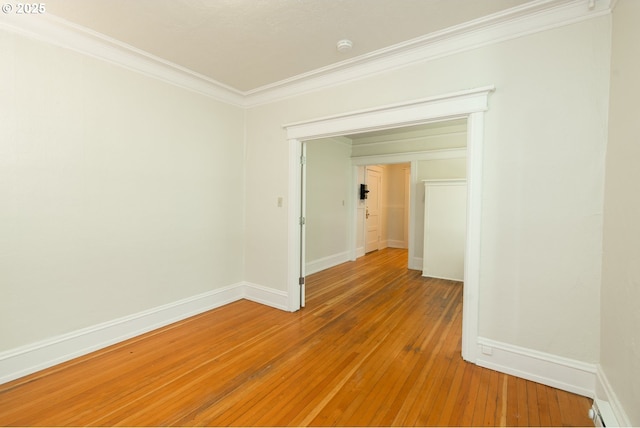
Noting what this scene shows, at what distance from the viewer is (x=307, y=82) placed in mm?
3240

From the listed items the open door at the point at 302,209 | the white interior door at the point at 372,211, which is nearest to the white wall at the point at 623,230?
the open door at the point at 302,209

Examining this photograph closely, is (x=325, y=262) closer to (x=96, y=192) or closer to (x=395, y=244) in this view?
(x=395, y=244)

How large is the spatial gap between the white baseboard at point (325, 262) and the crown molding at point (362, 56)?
3023 mm

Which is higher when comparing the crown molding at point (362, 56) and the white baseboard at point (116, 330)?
the crown molding at point (362, 56)

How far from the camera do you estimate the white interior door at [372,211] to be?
7.35 metres

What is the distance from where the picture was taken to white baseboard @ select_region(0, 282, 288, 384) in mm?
2174

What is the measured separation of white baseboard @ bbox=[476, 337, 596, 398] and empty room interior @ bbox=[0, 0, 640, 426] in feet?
0.05

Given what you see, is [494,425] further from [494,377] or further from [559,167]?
[559,167]

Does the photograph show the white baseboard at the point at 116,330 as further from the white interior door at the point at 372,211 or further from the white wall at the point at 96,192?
the white interior door at the point at 372,211

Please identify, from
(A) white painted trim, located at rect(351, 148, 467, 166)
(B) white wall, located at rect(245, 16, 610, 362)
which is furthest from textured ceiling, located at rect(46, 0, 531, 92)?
(A) white painted trim, located at rect(351, 148, 467, 166)

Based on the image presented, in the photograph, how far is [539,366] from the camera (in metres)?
2.12

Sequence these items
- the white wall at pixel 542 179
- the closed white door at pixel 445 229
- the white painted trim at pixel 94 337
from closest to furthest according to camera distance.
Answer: the white wall at pixel 542 179
the white painted trim at pixel 94 337
the closed white door at pixel 445 229

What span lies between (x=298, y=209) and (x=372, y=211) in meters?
4.47

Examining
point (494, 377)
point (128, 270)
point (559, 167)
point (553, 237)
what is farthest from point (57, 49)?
point (494, 377)
